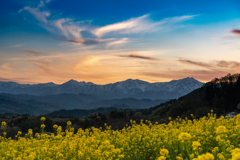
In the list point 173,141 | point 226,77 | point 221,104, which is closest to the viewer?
point 173,141

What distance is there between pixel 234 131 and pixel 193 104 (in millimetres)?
126969

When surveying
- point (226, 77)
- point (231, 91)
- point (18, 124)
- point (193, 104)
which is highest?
point (226, 77)

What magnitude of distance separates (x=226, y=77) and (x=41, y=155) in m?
170

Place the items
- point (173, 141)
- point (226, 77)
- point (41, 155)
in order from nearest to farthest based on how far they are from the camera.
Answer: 1. point (41, 155)
2. point (173, 141)
3. point (226, 77)

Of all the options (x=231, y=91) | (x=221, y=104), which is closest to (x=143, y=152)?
(x=221, y=104)

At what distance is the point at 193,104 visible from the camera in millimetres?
127438

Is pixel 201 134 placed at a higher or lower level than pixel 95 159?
higher

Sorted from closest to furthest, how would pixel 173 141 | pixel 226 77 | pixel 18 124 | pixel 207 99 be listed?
pixel 173 141 < pixel 207 99 < pixel 226 77 < pixel 18 124

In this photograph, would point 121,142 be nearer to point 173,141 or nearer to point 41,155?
point 173,141

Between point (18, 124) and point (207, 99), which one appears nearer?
point (207, 99)

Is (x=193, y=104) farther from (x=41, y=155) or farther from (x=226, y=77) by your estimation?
(x=41, y=155)

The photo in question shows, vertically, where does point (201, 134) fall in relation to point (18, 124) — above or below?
above

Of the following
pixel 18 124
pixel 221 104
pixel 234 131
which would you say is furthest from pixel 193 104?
pixel 18 124

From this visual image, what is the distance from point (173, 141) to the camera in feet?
33.0
